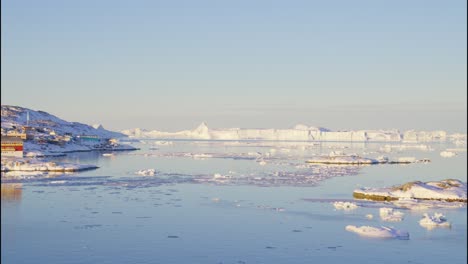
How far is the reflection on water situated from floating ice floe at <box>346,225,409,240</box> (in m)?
16.3

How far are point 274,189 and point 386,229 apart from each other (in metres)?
15.3

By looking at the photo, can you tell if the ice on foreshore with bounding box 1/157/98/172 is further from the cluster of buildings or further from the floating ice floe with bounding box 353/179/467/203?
the floating ice floe with bounding box 353/179/467/203

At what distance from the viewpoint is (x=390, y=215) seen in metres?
24.9

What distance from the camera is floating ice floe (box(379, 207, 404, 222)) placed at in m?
24.2

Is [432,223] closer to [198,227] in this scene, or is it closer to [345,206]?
[345,206]

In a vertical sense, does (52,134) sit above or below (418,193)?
above

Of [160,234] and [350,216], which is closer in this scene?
[160,234]

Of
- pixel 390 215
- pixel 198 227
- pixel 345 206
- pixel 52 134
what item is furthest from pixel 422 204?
pixel 52 134

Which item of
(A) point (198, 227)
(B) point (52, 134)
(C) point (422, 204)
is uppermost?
(B) point (52, 134)

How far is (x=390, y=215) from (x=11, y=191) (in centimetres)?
1998

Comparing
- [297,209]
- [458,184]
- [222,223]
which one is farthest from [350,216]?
[458,184]

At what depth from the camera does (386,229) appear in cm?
2092

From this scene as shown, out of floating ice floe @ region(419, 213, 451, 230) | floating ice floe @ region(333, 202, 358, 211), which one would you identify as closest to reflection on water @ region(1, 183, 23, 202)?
floating ice floe @ region(333, 202, 358, 211)

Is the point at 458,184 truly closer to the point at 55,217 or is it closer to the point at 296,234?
the point at 296,234
